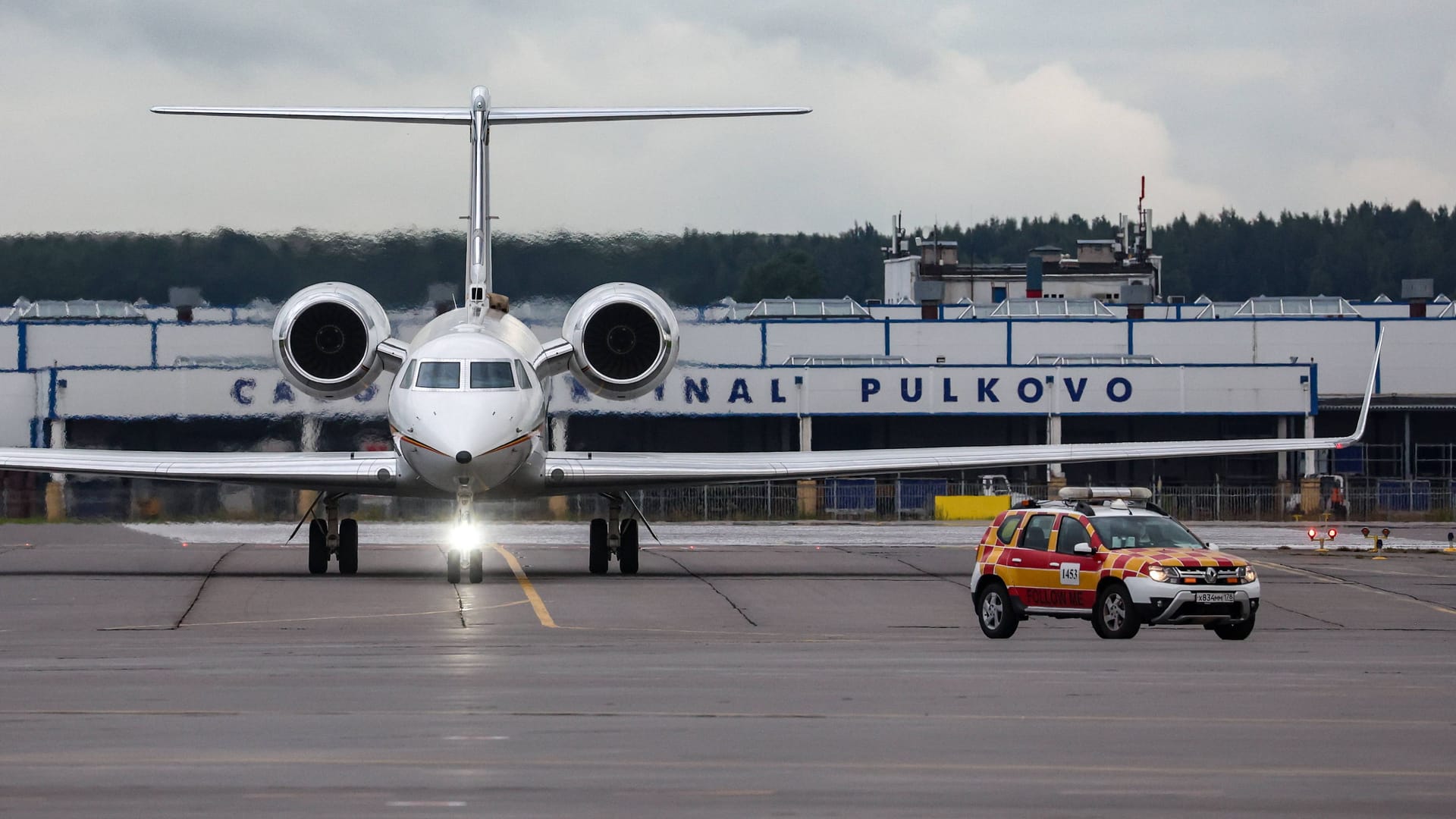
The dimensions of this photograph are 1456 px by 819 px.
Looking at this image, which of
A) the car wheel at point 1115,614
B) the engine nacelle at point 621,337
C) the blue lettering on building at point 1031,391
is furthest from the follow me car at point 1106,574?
the blue lettering on building at point 1031,391

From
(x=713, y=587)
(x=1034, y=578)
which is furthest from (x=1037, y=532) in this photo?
(x=713, y=587)

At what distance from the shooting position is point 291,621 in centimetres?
2297

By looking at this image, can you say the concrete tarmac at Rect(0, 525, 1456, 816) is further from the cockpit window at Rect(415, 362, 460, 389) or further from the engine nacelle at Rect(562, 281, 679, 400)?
the engine nacelle at Rect(562, 281, 679, 400)

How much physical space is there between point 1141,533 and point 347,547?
14.5m

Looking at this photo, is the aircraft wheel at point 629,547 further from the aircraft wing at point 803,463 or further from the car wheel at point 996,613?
the car wheel at point 996,613

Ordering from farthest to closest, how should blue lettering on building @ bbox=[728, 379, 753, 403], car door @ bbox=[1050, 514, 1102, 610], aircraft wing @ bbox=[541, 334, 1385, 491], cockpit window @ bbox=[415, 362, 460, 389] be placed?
blue lettering on building @ bbox=[728, 379, 753, 403], aircraft wing @ bbox=[541, 334, 1385, 491], cockpit window @ bbox=[415, 362, 460, 389], car door @ bbox=[1050, 514, 1102, 610]

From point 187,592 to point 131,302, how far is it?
2066 centimetres

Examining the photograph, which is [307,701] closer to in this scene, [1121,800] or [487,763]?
[487,763]

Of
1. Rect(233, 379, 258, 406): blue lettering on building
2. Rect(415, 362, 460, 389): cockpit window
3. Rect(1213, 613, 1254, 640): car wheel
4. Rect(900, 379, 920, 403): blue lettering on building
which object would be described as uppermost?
Rect(900, 379, 920, 403): blue lettering on building

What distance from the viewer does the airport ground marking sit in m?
23.1

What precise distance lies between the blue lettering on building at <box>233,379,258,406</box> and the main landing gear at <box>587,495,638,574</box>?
25.8 meters

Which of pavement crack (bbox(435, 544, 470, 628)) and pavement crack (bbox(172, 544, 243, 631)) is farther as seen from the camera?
pavement crack (bbox(172, 544, 243, 631))

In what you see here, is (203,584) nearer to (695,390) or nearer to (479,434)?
(479,434)

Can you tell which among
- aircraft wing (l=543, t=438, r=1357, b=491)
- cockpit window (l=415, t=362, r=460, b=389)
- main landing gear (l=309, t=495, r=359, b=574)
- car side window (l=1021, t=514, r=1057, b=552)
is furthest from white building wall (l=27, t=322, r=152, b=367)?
car side window (l=1021, t=514, r=1057, b=552)
